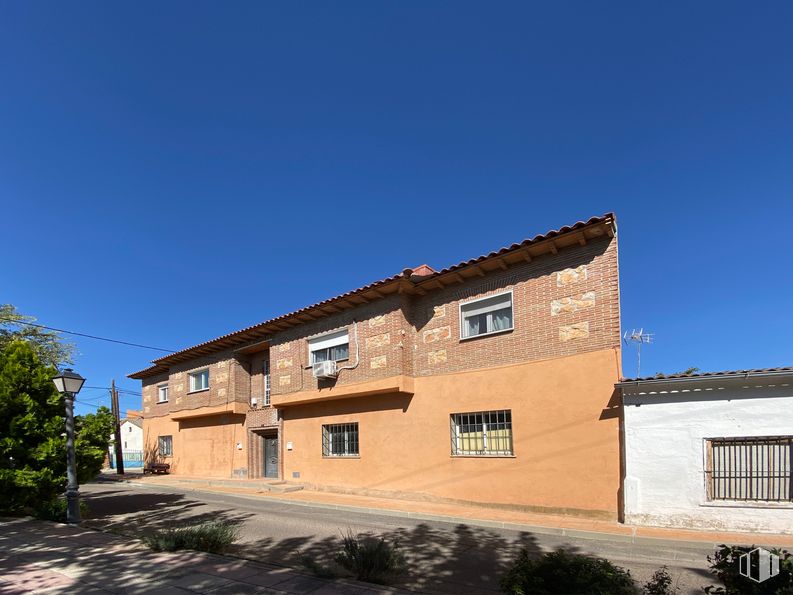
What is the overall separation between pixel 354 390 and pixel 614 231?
27.2 feet

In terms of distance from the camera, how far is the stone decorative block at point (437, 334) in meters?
13.3

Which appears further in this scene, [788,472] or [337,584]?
[788,472]

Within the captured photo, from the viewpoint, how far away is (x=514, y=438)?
11352 mm

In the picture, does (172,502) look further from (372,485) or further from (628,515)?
(628,515)

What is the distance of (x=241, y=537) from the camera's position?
889cm

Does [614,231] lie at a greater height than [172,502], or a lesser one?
greater

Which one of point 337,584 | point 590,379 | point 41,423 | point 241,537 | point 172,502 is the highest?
point 590,379

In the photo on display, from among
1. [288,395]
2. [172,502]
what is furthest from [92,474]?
[288,395]

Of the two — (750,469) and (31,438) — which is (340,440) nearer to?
(31,438)

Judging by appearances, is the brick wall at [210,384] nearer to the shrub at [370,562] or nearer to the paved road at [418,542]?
the paved road at [418,542]

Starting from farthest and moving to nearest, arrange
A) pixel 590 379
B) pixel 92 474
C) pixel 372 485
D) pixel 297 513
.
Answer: pixel 372 485, pixel 297 513, pixel 92 474, pixel 590 379

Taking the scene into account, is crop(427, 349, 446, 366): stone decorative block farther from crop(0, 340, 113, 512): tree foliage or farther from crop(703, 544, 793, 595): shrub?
crop(703, 544, 793, 595): shrub

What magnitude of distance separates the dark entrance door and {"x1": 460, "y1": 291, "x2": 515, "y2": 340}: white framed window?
10.7 meters

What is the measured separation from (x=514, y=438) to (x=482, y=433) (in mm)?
1060
